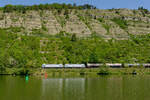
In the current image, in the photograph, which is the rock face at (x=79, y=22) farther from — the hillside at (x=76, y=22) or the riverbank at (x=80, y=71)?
the riverbank at (x=80, y=71)

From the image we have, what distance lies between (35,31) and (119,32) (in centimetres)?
4423

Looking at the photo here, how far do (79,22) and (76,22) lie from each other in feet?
5.34

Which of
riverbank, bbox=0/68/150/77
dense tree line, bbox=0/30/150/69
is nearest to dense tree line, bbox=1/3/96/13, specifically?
dense tree line, bbox=0/30/150/69

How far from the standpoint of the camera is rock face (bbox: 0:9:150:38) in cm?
10725

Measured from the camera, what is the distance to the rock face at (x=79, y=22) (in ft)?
352

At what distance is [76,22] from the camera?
377 ft

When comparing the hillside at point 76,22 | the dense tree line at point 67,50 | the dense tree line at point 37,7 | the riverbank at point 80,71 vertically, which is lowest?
the riverbank at point 80,71

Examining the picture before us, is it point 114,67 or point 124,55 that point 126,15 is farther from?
point 114,67

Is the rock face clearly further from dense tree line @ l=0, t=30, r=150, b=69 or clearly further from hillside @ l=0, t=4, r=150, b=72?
dense tree line @ l=0, t=30, r=150, b=69

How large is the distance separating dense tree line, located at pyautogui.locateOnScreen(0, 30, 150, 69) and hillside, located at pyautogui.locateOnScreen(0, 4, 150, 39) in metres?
12.7

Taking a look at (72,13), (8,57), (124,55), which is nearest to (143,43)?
(124,55)

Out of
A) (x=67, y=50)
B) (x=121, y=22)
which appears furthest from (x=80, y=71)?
(x=121, y=22)

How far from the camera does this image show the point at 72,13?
125688 millimetres

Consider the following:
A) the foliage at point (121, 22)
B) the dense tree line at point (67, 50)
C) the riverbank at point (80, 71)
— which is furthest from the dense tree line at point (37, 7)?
the riverbank at point (80, 71)
